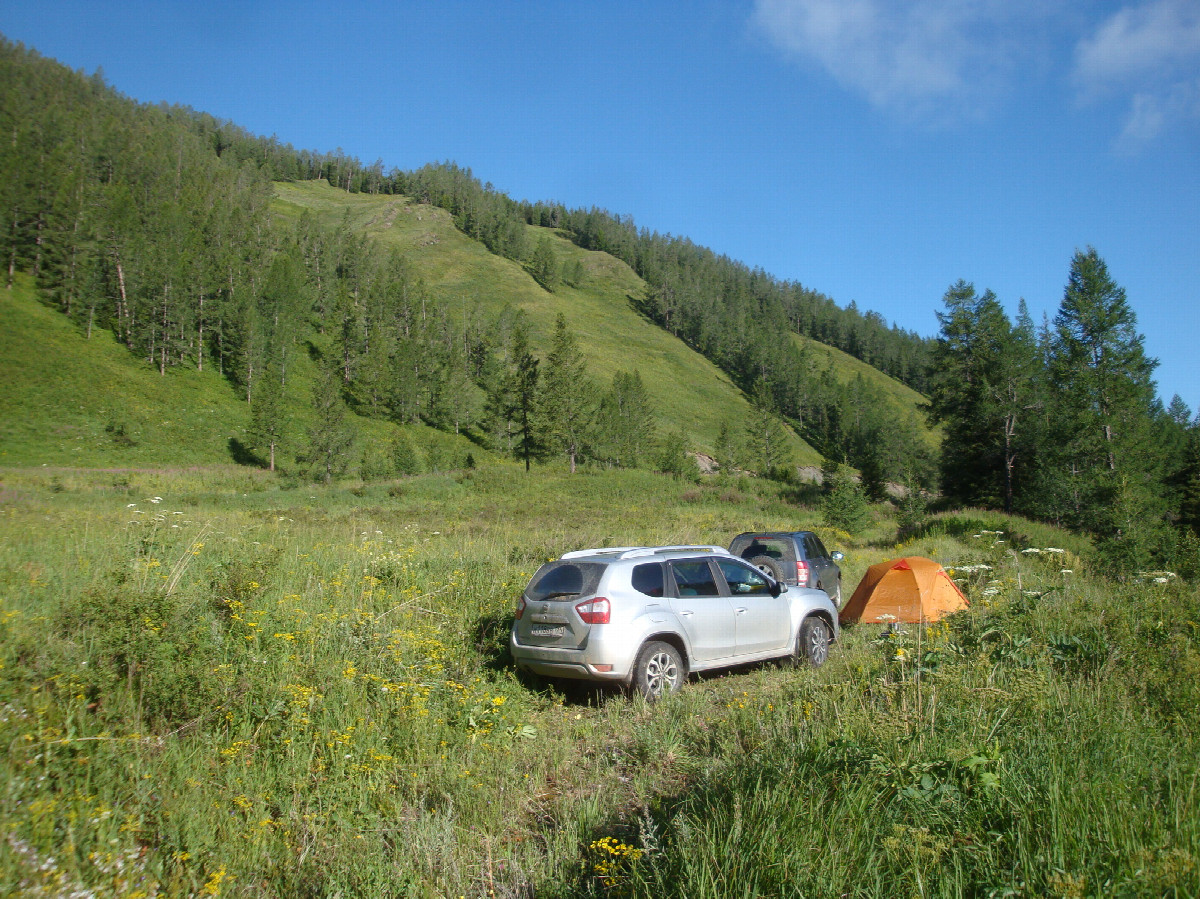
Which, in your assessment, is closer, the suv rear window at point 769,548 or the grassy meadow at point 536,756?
the grassy meadow at point 536,756

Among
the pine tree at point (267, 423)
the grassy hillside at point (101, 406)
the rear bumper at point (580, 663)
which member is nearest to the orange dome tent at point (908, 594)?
the rear bumper at point (580, 663)

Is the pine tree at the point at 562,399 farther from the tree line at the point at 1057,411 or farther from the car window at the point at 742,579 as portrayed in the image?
the car window at the point at 742,579

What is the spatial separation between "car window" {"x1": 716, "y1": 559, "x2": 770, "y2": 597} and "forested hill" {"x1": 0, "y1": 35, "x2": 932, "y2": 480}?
46679 mm

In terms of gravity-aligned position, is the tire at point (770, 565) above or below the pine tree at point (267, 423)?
below

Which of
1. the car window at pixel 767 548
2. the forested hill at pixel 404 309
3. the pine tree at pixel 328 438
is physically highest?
the forested hill at pixel 404 309

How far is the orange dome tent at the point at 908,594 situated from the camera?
11.6 metres

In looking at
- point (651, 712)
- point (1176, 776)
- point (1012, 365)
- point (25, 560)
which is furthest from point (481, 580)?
point (1012, 365)

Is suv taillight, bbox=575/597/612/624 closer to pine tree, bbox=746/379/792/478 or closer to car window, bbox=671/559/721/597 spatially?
car window, bbox=671/559/721/597

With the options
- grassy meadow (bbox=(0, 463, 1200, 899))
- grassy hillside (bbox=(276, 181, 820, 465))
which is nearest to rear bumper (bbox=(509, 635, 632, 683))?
grassy meadow (bbox=(0, 463, 1200, 899))

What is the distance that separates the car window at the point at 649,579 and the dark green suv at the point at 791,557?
446cm

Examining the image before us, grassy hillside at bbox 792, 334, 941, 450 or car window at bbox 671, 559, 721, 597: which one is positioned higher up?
grassy hillside at bbox 792, 334, 941, 450

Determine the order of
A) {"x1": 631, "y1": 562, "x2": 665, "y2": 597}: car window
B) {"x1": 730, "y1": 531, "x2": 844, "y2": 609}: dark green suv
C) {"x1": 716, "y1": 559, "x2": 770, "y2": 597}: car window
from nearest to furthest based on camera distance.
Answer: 1. {"x1": 631, "y1": 562, "x2": 665, "y2": 597}: car window
2. {"x1": 716, "y1": 559, "x2": 770, "y2": 597}: car window
3. {"x1": 730, "y1": 531, "x2": 844, "y2": 609}: dark green suv

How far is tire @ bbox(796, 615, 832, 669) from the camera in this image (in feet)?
29.2

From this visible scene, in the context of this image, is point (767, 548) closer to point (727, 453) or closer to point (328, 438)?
point (328, 438)
